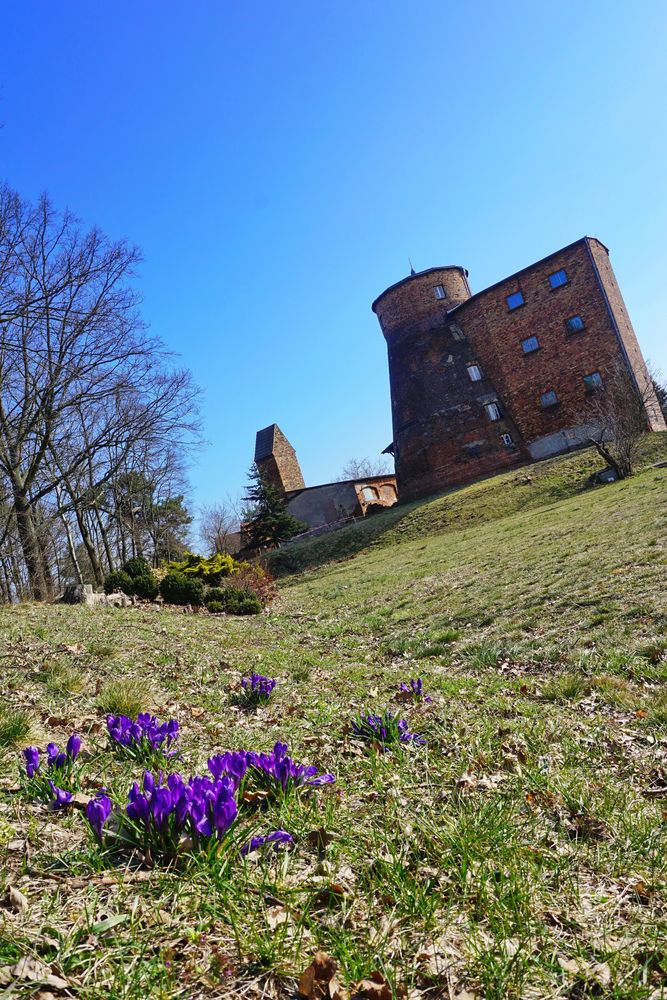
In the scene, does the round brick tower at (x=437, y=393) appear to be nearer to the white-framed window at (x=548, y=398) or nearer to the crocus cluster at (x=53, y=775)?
the white-framed window at (x=548, y=398)

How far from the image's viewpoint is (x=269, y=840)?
2.22 m

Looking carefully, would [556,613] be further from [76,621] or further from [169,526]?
[169,526]

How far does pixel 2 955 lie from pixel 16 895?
0.29m

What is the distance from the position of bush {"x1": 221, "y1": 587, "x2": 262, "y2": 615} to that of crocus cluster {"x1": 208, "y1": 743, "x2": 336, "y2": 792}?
13.2 metres

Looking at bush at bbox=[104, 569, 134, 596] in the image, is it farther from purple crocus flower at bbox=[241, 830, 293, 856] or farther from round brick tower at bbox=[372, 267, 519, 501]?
round brick tower at bbox=[372, 267, 519, 501]

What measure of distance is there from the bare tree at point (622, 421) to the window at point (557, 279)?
21.6 feet

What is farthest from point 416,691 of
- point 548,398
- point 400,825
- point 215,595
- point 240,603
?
point 548,398

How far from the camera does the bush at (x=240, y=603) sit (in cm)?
1566

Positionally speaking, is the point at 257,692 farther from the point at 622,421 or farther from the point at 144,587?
the point at 622,421

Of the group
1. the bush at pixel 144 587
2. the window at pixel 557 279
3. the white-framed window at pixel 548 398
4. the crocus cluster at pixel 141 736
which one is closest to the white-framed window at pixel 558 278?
the window at pixel 557 279

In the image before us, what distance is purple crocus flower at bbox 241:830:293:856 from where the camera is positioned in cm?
217

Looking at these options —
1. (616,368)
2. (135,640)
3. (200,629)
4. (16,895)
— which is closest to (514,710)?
(16,895)

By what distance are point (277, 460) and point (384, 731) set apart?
1706 inches

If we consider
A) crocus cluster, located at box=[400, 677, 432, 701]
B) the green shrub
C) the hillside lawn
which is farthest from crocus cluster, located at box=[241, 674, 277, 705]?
the green shrub
